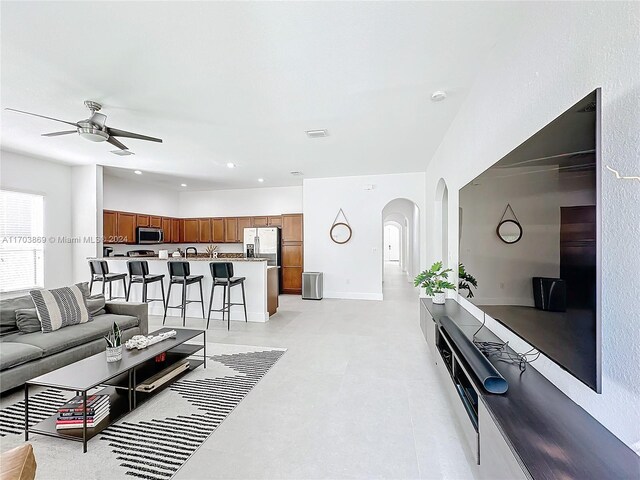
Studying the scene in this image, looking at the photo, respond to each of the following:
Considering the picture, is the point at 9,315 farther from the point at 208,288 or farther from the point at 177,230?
the point at 177,230

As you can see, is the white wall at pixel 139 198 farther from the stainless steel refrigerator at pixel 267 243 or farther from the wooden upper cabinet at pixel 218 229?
the stainless steel refrigerator at pixel 267 243

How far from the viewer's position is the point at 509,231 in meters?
1.67

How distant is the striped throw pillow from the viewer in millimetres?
3027

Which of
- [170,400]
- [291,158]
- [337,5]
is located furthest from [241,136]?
[170,400]

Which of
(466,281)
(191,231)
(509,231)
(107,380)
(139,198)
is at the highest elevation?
(139,198)

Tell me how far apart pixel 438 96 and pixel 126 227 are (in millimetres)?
6791

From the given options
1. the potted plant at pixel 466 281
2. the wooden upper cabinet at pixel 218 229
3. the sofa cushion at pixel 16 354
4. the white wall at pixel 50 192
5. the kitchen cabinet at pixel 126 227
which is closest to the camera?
the potted plant at pixel 466 281

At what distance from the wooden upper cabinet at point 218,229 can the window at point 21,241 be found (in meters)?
3.71

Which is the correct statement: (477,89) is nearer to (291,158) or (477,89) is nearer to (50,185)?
(291,158)

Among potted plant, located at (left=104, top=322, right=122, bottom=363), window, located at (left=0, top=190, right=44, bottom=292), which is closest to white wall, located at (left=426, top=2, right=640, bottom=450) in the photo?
potted plant, located at (left=104, top=322, right=122, bottom=363)

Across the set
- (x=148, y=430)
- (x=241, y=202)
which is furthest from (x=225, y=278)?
(x=241, y=202)

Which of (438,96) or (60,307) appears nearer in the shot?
(438,96)

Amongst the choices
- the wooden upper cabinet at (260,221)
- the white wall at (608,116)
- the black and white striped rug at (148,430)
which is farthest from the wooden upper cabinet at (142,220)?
the white wall at (608,116)

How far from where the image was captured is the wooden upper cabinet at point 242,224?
812 cm
